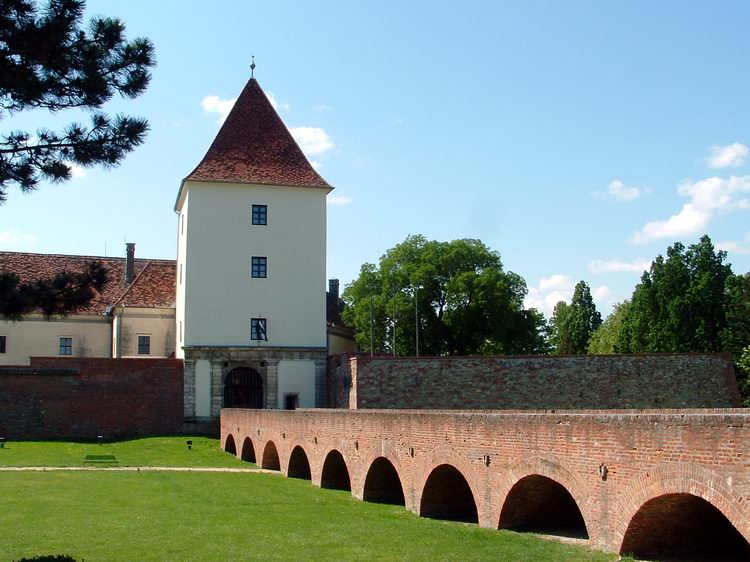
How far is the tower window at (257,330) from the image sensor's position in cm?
Result: 3694

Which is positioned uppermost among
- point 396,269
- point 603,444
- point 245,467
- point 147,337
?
point 396,269

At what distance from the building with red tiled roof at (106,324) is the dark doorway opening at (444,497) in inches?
1129

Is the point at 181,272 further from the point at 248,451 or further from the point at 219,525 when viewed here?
the point at 219,525

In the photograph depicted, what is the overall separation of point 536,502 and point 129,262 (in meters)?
36.6

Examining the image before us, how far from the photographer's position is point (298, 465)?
24641mm

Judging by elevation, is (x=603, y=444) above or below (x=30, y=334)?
below

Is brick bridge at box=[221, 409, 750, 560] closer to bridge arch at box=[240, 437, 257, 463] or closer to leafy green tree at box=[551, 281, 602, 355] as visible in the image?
bridge arch at box=[240, 437, 257, 463]

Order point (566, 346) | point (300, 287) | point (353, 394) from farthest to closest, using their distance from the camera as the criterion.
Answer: point (566, 346)
point (300, 287)
point (353, 394)

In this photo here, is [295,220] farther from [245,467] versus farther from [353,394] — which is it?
[245,467]

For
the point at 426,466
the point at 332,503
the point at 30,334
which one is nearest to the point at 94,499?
the point at 332,503

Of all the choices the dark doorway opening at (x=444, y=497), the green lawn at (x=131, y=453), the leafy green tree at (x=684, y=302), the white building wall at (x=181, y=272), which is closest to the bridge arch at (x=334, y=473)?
the dark doorway opening at (x=444, y=497)

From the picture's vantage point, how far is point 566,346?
220 ft

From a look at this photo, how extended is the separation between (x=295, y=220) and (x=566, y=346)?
3503 centimetres

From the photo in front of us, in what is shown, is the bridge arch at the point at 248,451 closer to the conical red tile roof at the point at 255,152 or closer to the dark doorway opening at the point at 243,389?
the dark doorway opening at the point at 243,389
